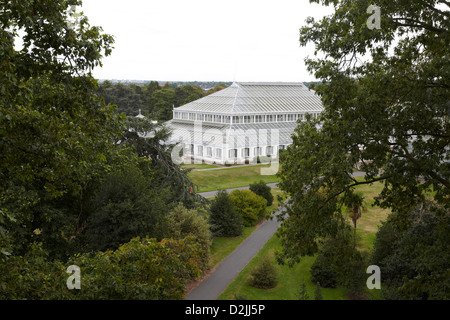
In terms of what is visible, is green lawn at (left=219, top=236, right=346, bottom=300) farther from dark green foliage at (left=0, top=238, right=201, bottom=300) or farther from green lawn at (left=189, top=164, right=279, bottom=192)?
green lawn at (left=189, top=164, right=279, bottom=192)

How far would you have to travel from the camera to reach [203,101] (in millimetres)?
63656

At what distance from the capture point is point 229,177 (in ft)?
156

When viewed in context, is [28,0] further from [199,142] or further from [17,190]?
[199,142]

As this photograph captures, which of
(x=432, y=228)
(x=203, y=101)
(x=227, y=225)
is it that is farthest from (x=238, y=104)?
(x=432, y=228)

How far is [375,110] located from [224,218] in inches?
807

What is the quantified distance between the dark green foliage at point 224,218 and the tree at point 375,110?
58.1 feet

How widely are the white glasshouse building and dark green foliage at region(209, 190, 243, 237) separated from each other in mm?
22147

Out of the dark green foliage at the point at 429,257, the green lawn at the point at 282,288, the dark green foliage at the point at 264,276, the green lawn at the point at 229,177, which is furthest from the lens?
the green lawn at the point at 229,177

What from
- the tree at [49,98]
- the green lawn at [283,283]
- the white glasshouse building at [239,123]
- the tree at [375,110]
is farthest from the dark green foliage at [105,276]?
the white glasshouse building at [239,123]

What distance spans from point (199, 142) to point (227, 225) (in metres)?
29.4

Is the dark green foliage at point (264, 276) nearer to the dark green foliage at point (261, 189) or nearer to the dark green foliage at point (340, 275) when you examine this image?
the dark green foliage at point (340, 275)

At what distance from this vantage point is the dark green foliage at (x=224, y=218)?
29.0m

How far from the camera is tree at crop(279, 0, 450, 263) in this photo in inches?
380

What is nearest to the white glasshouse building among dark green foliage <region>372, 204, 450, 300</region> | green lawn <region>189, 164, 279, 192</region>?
green lawn <region>189, 164, 279, 192</region>
